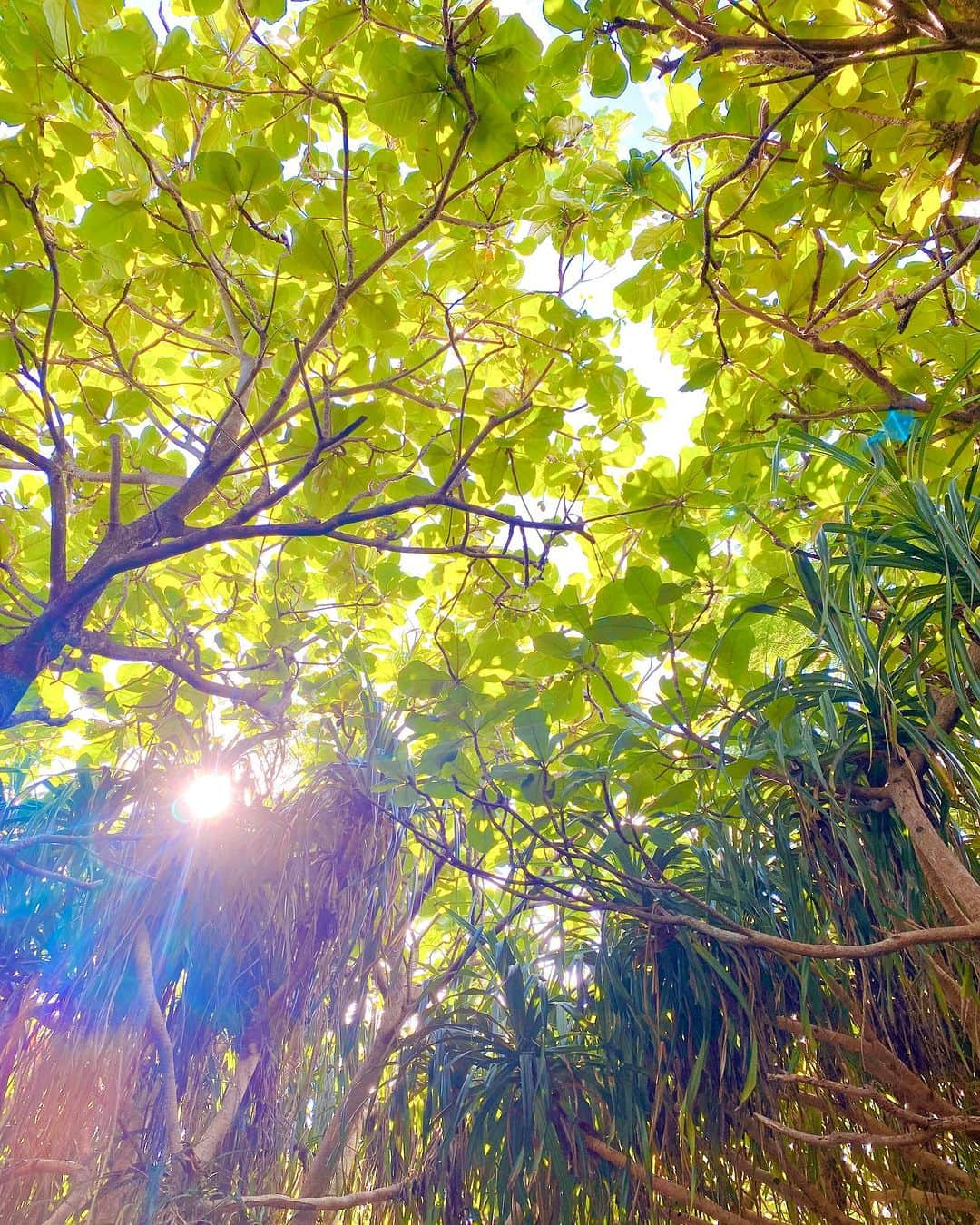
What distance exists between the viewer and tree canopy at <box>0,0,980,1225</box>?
1.15 metres

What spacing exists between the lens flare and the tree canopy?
11 millimetres

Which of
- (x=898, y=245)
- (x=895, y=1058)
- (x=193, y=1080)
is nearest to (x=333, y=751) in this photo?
(x=193, y=1080)

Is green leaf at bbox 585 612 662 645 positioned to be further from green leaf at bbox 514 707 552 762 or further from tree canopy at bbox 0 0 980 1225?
green leaf at bbox 514 707 552 762

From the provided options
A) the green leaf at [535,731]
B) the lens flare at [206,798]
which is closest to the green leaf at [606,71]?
the green leaf at [535,731]

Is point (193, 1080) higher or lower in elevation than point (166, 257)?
lower

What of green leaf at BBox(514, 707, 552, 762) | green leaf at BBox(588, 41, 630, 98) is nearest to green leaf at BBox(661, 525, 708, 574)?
green leaf at BBox(514, 707, 552, 762)

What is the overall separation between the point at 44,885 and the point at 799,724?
1751mm

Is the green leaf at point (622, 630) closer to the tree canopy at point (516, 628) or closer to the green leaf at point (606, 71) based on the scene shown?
the tree canopy at point (516, 628)

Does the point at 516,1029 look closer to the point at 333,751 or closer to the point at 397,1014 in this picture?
the point at 397,1014

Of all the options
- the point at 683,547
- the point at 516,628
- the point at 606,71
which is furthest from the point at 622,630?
the point at 606,71

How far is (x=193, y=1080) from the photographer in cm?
158

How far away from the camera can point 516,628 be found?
194 centimetres

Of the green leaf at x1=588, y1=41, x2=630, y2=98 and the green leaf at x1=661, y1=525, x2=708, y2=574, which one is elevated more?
the green leaf at x1=588, y1=41, x2=630, y2=98

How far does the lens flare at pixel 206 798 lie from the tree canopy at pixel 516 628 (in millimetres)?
11
